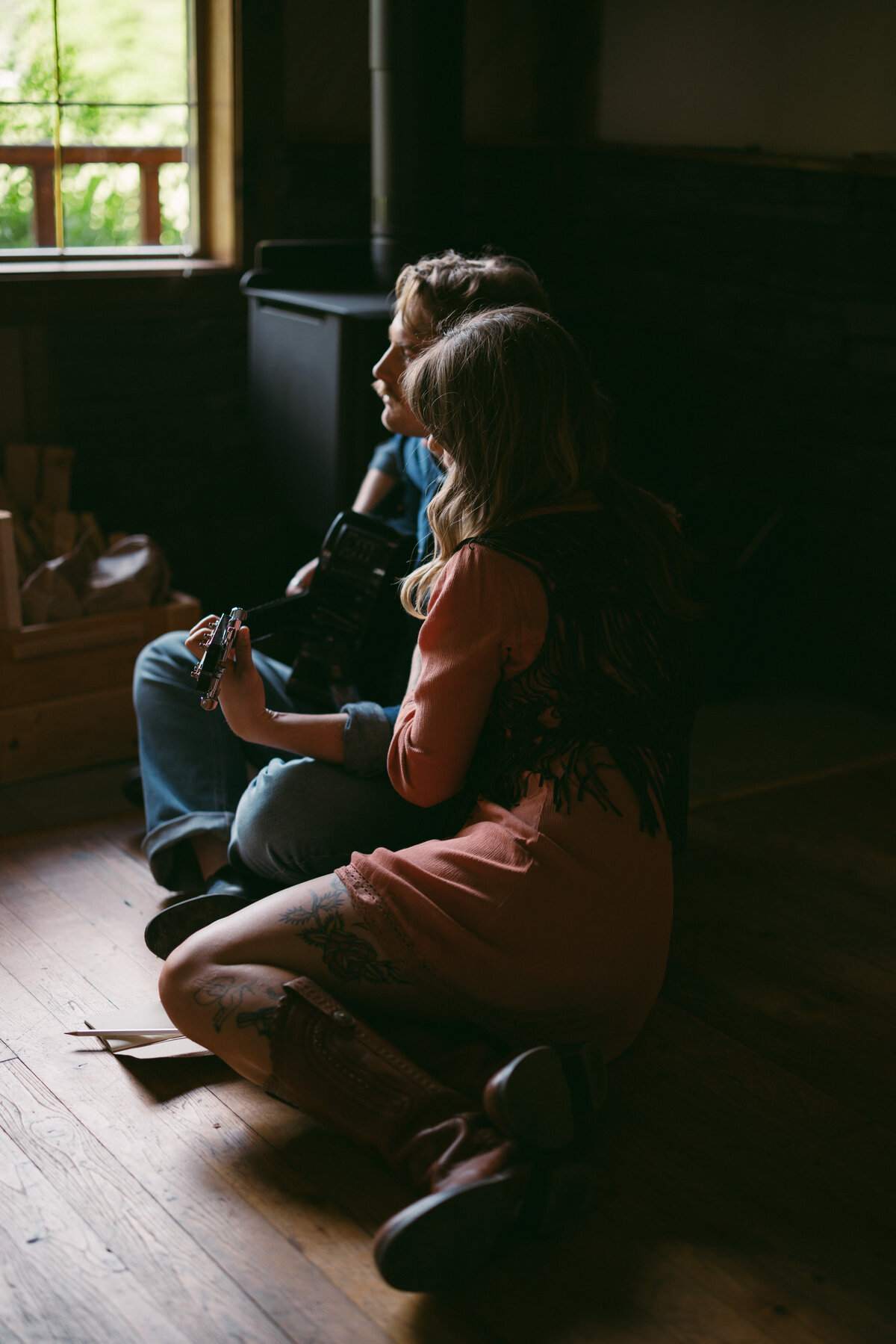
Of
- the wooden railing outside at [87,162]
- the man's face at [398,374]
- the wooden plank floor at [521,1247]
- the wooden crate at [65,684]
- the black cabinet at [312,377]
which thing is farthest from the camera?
the wooden railing outside at [87,162]

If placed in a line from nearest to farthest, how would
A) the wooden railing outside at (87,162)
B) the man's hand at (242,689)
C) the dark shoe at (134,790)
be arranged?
the man's hand at (242,689), the dark shoe at (134,790), the wooden railing outside at (87,162)

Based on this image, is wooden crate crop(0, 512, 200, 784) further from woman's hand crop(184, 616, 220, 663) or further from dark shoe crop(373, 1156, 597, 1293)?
dark shoe crop(373, 1156, 597, 1293)

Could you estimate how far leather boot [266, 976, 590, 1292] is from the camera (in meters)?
1.25

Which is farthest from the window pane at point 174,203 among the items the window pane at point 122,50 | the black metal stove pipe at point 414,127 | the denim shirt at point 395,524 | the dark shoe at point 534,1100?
the dark shoe at point 534,1100

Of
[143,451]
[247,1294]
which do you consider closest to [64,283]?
[143,451]

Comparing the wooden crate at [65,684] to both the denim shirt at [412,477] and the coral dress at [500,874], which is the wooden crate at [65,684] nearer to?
the denim shirt at [412,477]

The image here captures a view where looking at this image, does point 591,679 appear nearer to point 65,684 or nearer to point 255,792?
point 255,792

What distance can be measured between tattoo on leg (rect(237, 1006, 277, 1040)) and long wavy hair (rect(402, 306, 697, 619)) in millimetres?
552

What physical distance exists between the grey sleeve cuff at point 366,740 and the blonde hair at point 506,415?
0.34m

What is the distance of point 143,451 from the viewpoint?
10.9 ft

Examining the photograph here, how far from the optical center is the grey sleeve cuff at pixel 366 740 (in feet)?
5.90

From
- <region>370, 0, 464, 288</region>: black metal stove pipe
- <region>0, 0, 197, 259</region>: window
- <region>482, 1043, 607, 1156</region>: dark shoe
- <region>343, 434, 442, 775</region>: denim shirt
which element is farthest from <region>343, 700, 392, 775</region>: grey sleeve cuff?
<region>0, 0, 197, 259</region>: window

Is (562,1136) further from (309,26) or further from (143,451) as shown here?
(309,26)

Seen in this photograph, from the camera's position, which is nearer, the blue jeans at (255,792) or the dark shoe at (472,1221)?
the dark shoe at (472,1221)
